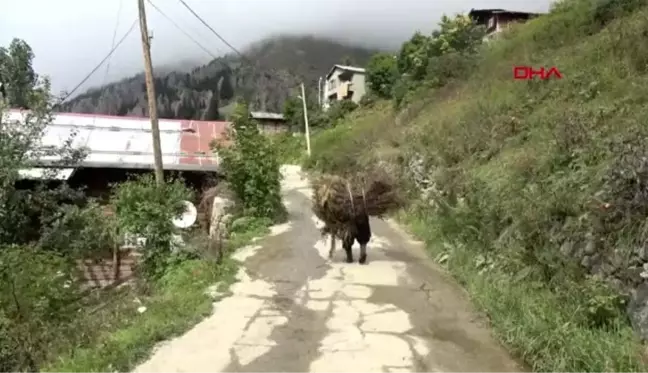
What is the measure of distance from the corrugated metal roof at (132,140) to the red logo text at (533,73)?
848 cm

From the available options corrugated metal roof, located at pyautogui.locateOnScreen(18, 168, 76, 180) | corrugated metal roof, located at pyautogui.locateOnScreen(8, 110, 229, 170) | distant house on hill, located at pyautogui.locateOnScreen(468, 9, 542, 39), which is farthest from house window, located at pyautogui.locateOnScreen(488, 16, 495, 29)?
corrugated metal roof, located at pyautogui.locateOnScreen(18, 168, 76, 180)

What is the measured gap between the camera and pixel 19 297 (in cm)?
945

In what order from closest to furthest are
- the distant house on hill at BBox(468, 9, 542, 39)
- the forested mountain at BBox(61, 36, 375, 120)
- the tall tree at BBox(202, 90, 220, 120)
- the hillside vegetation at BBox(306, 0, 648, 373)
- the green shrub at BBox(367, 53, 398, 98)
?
the hillside vegetation at BBox(306, 0, 648, 373)
the distant house on hill at BBox(468, 9, 542, 39)
the green shrub at BBox(367, 53, 398, 98)
the forested mountain at BBox(61, 36, 375, 120)
the tall tree at BBox(202, 90, 220, 120)

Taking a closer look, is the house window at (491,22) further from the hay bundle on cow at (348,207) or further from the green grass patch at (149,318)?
the green grass patch at (149,318)

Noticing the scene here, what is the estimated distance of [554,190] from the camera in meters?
7.16

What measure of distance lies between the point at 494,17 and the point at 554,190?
112 ft

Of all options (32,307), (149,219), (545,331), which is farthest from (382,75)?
(545,331)

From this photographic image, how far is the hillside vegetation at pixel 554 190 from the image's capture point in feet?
18.1

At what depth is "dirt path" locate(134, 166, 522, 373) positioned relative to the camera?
19.4ft

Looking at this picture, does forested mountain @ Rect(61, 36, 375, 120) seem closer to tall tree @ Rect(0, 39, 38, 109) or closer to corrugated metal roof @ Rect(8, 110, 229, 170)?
corrugated metal roof @ Rect(8, 110, 229, 170)

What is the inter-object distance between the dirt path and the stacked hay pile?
86 centimetres

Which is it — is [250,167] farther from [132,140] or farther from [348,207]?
[132,140]

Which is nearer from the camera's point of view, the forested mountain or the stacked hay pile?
the stacked hay pile

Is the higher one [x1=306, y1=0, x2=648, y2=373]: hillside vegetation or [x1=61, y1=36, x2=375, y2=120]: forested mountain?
[x1=61, y1=36, x2=375, y2=120]: forested mountain
